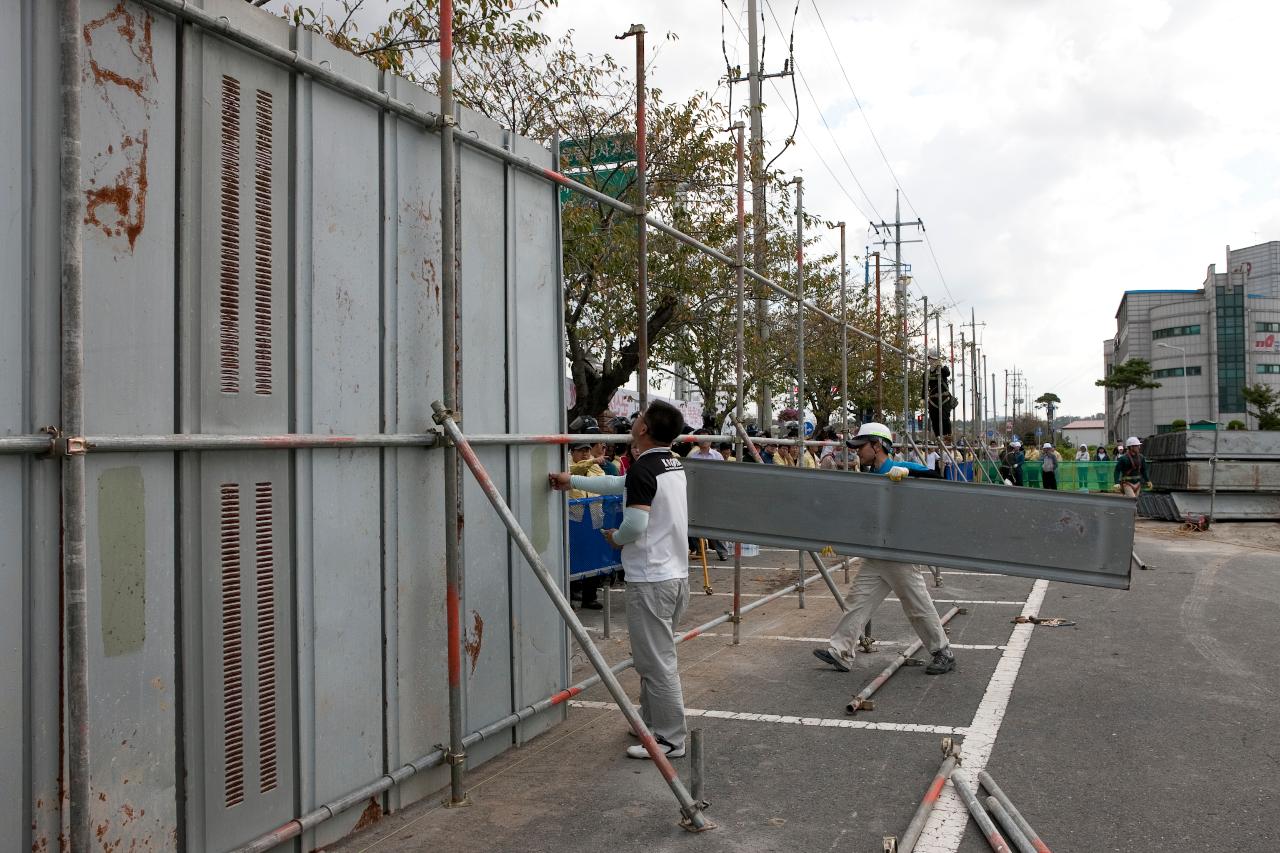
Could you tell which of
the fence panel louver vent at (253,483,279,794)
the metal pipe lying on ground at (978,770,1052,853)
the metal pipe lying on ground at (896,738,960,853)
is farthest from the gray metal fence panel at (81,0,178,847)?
the metal pipe lying on ground at (978,770,1052,853)

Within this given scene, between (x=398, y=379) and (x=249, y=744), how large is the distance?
1.67 m

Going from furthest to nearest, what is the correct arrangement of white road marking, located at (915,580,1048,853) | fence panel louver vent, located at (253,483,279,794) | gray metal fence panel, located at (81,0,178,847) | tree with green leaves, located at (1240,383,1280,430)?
tree with green leaves, located at (1240,383,1280,430) → white road marking, located at (915,580,1048,853) → fence panel louver vent, located at (253,483,279,794) → gray metal fence panel, located at (81,0,178,847)

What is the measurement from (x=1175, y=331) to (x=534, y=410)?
108 m

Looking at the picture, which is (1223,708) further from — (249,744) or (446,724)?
(249,744)

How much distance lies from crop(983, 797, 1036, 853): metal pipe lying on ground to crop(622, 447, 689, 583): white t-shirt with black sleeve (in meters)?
1.76

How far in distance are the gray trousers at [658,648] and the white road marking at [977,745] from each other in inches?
52.9

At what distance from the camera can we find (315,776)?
4156 millimetres

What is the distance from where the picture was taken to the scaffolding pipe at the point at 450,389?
4781 millimetres

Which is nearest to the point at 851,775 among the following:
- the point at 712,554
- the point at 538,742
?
the point at 538,742

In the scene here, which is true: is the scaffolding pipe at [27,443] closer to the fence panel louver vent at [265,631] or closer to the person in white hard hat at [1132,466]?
the fence panel louver vent at [265,631]

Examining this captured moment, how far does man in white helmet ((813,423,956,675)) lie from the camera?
24.3 ft

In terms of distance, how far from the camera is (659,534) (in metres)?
5.37

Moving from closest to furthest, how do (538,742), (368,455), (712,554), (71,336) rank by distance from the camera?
(71,336) → (368,455) → (538,742) → (712,554)

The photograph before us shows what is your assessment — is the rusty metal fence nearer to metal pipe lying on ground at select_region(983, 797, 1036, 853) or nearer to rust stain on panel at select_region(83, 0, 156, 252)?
rust stain on panel at select_region(83, 0, 156, 252)
